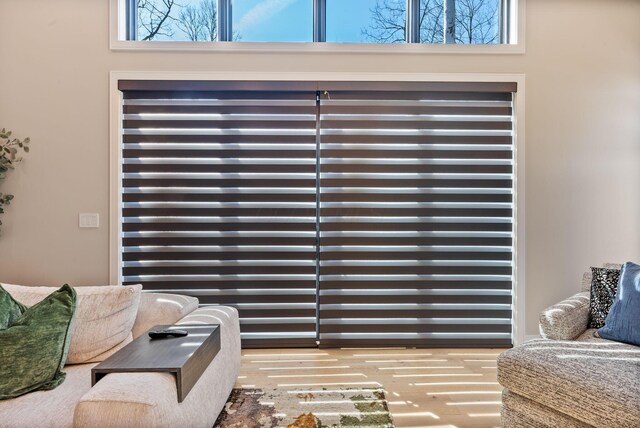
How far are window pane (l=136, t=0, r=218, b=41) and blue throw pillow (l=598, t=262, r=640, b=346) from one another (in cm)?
340

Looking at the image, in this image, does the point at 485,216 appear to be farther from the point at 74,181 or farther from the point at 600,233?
the point at 74,181

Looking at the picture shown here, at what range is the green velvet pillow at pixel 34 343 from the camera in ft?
5.00

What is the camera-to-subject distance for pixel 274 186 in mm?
3100

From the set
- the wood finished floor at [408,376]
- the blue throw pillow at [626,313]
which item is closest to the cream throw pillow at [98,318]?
the wood finished floor at [408,376]

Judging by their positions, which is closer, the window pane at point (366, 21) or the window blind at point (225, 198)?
the window blind at point (225, 198)

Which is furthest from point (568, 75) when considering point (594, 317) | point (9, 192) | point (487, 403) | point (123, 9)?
point (9, 192)

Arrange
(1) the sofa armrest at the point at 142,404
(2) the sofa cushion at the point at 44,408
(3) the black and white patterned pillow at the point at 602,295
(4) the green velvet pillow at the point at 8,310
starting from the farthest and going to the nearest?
1. (3) the black and white patterned pillow at the point at 602,295
2. (4) the green velvet pillow at the point at 8,310
3. (2) the sofa cushion at the point at 44,408
4. (1) the sofa armrest at the point at 142,404

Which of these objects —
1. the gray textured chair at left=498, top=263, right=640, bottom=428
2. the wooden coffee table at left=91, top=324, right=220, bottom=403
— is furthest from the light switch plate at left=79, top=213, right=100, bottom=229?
the gray textured chair at left=498, top=263, right=640, bottom=428

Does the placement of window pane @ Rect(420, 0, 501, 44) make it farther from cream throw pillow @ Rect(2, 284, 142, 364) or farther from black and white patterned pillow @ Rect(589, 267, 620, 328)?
cream throw pillow @ Rect(2, 284, 142, 364)

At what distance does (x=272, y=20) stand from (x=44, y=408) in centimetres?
299

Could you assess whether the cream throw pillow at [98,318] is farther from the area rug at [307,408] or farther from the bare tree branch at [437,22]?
the bare tree branch at [437,22]

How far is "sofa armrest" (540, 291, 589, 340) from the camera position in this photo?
221 cm

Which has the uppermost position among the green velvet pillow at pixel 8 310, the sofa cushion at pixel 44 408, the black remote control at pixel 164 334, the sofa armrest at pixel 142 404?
the green velvet pillow at pixel 8 310

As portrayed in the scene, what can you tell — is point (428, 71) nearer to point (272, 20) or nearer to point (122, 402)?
point (272, 20)
